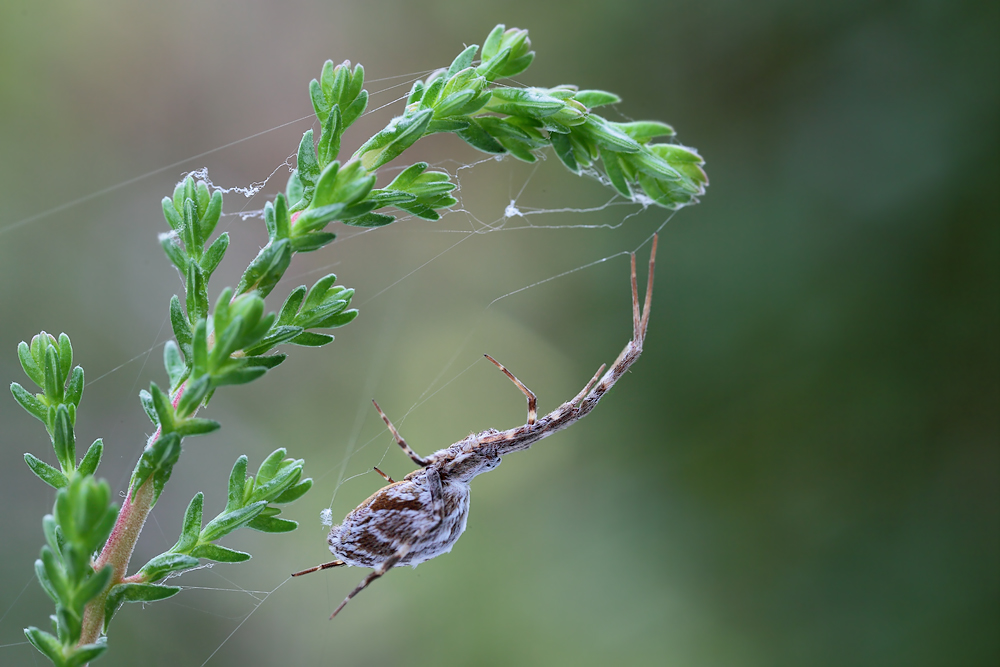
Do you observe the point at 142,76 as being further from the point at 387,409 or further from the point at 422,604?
the point at 422,604

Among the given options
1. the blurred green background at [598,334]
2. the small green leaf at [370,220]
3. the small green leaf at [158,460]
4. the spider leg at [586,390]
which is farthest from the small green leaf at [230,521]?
Result: the blurred green background at [598,334]

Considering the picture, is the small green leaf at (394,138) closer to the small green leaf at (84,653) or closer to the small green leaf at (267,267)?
the small green leaf at (267,267)

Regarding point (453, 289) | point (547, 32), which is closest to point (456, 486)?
point (453, 289)

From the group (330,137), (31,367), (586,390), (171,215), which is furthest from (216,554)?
(586,390)

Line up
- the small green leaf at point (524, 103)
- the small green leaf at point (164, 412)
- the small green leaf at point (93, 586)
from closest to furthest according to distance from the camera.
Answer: the small green leaf at point (93, 586) < the small green leaf at point (164, 412) < the small green leaf at point (524, 103)

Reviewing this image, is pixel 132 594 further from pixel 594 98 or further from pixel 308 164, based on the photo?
pixel 594 98

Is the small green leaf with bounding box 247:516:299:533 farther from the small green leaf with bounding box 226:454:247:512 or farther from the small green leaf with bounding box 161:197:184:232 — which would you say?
the small green leaf with bounding box 161:197:184:232
